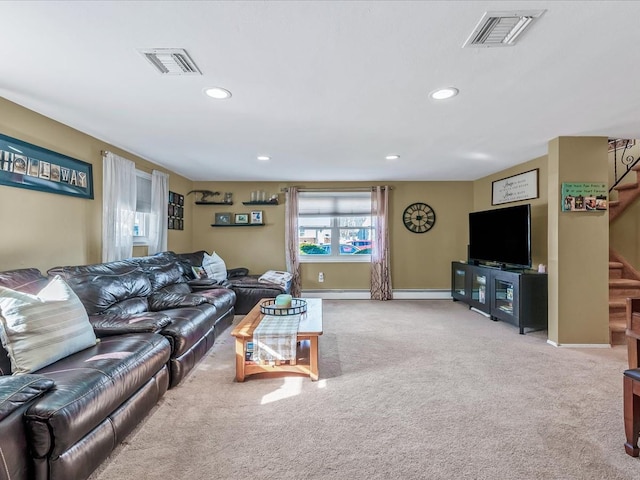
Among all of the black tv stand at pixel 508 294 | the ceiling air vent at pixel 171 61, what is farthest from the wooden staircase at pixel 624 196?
the ceiling air vent at pixel 171 61

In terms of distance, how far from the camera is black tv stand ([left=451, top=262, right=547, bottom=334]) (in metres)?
3.72

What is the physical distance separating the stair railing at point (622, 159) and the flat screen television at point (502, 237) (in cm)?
130

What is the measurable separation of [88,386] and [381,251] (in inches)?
190

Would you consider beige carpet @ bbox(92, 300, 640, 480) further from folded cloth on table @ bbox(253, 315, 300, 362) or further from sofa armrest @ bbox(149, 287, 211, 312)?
sofa armrest @ bbox(149, 287, 211, 312)

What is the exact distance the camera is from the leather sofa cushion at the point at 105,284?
8.27 feet

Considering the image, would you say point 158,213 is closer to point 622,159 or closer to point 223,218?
point 223,218

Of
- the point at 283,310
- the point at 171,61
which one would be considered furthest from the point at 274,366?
the point at 171,61

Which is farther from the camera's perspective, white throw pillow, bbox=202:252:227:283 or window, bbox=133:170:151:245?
white throw pillow, bbox=202:252:227:283

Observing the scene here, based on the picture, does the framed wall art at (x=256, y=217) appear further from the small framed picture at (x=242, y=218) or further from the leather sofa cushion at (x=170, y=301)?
the leather sofa cushion at (x=170, y=301)

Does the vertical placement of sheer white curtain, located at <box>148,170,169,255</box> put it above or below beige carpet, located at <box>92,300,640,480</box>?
above

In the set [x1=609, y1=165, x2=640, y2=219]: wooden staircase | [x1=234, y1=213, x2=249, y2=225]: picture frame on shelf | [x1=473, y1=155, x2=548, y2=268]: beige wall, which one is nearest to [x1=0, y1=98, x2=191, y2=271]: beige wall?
[x1=234, y1=213, x2=249, y2=225]: picture frame on shelf

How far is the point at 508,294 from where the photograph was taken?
4.04 m

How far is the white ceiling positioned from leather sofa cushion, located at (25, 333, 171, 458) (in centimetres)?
177

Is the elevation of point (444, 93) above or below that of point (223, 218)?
above
